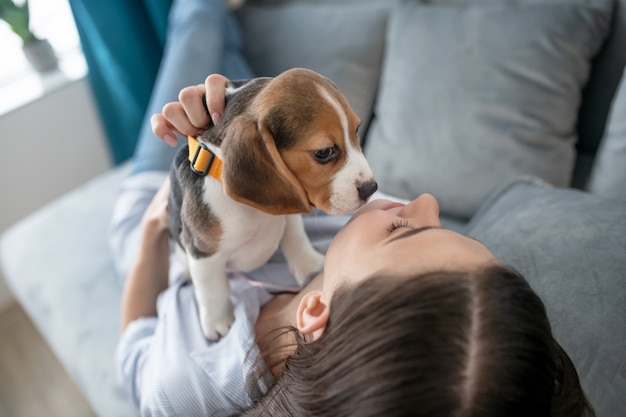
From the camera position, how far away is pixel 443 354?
625 mm

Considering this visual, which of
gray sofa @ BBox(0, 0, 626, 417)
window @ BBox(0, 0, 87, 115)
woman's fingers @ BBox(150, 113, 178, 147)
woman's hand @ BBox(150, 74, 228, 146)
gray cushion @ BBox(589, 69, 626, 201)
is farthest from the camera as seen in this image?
window @ BBox(0, 0, 87, 115)

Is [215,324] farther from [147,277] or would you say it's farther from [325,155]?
[325,155]

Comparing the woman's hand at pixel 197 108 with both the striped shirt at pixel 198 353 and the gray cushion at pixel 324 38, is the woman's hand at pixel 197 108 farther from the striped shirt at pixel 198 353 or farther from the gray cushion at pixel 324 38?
the gray cushion at pixel 324 38

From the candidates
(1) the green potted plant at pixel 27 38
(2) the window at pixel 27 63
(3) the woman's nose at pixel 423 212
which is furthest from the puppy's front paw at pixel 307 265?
(1) the green potted plant at pixel 27 38

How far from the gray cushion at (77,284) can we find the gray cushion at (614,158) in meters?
1.25

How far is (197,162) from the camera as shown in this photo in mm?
854

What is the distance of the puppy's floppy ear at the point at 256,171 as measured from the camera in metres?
0.76

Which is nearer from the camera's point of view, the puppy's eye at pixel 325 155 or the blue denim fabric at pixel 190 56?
the puppy's eye at pixel 325 155

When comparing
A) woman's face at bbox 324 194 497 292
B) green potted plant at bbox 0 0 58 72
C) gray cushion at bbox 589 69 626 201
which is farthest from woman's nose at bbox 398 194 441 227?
green potted plant at bbox 0 0 58 72

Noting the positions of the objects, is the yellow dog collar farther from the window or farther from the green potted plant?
the green potted plant

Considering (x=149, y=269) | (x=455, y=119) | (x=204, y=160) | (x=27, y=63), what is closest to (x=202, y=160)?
(x=204, y=160)

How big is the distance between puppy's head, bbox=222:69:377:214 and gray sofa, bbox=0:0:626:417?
17.1 inches

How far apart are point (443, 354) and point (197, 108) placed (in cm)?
54

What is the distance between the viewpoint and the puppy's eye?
779 millimetres
